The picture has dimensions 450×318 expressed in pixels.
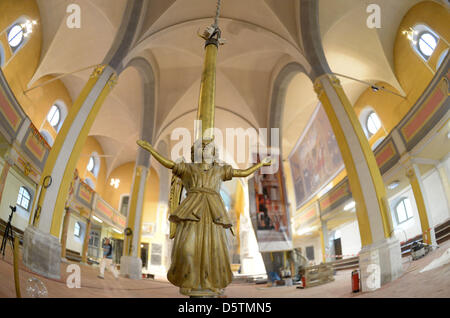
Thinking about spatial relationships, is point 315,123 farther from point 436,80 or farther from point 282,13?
point 436,80

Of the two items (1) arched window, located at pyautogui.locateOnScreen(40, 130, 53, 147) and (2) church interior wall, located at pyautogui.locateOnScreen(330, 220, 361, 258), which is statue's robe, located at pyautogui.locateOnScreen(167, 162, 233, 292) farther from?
(2) church interior wall, located at pyautogui.locateOnScreen(330, 220, 361, 258)

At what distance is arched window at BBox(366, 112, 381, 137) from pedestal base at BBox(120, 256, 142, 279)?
11.0 metres

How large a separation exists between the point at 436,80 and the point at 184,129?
11780mm

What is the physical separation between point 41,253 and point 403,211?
12941mm

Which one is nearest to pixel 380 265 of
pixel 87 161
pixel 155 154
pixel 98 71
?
pixel 155 154

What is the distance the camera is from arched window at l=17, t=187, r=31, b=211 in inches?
339

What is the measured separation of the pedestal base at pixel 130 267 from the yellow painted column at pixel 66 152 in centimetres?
491

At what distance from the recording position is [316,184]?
13.9 metres

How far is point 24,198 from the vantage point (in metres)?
8.91

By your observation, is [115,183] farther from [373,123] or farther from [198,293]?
[198,293]

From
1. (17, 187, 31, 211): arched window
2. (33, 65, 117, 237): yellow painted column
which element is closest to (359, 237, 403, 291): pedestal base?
(33, 65, 117, 237): yellow painted column

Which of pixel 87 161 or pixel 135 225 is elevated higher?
pixel 87 161

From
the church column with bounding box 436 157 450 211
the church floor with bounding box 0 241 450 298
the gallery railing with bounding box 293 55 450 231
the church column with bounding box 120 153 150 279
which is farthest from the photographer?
the church column with bounding box 120 153 150 279

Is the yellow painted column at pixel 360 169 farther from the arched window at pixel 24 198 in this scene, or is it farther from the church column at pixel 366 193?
the arched window at pixel 24 198
